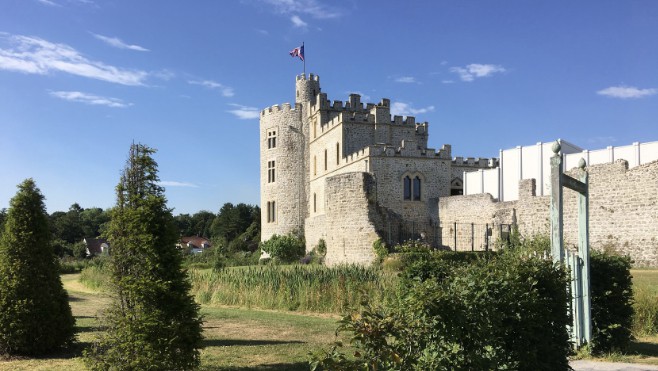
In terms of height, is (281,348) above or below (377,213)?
below

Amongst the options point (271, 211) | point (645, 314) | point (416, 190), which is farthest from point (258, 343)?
point (271, 211)

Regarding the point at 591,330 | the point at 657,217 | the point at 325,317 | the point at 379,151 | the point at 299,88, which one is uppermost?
the point at 299,88

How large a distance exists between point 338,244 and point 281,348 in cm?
1484

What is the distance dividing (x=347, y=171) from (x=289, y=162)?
7688mm

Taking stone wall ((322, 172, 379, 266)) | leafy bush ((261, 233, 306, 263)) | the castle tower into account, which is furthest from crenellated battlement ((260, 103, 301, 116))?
stone wall ((322, 172, 379, 266))

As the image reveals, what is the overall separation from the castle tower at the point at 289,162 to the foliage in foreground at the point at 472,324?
37260 millimetres

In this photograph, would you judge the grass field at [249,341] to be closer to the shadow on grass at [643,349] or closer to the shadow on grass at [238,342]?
the shadow on grass at [238,342]

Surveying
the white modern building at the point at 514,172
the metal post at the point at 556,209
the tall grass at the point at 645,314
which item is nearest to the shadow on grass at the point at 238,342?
the metal post at the point at 556,209

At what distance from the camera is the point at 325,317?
1462cm

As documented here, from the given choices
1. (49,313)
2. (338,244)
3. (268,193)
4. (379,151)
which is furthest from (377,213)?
(268,193)

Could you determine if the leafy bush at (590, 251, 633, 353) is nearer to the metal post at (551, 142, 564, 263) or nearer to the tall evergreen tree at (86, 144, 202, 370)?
the metal post at (551, 142, 564, 263)

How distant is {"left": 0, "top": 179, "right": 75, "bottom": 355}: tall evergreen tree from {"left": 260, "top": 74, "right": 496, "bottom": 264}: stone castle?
15.2 meters

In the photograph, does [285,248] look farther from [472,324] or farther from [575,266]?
[472,324]

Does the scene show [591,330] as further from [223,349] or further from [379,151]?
[379,151]
